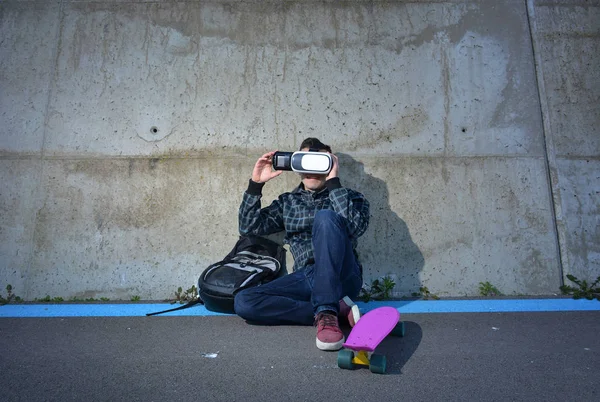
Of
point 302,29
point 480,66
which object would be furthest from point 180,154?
point 480,66

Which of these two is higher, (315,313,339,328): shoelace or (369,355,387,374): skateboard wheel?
(315,313,339,328): shoelace

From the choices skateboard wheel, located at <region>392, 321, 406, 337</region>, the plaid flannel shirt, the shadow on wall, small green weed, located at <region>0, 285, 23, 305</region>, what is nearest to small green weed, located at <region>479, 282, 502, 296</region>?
the shadow on wall

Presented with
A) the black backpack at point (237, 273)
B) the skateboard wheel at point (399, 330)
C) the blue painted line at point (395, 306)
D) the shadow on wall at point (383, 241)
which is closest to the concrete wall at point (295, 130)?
the shadow on wall at point (383, 241)

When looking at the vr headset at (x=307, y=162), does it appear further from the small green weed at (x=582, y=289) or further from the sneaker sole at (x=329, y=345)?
the small green weed at (x=582, y=289)

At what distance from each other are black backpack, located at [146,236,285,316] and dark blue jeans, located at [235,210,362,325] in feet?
0.67

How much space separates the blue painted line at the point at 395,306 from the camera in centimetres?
320

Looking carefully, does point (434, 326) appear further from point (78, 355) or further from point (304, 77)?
point (304, 77)

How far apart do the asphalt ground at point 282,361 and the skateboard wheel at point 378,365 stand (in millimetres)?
32

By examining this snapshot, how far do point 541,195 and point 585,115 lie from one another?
31.3 inches

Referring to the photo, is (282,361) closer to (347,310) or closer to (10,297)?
(347,310)

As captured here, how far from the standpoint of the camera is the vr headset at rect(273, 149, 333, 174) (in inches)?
119

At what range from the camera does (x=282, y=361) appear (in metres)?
2.27

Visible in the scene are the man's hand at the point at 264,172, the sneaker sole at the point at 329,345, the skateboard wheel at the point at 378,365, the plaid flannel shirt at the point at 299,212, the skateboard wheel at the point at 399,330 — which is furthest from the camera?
the man's hand at the point at 264,172

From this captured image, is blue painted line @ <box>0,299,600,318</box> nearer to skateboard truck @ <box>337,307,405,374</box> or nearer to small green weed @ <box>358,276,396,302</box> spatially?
small green weed @ <box>358,276,396,302</box>
